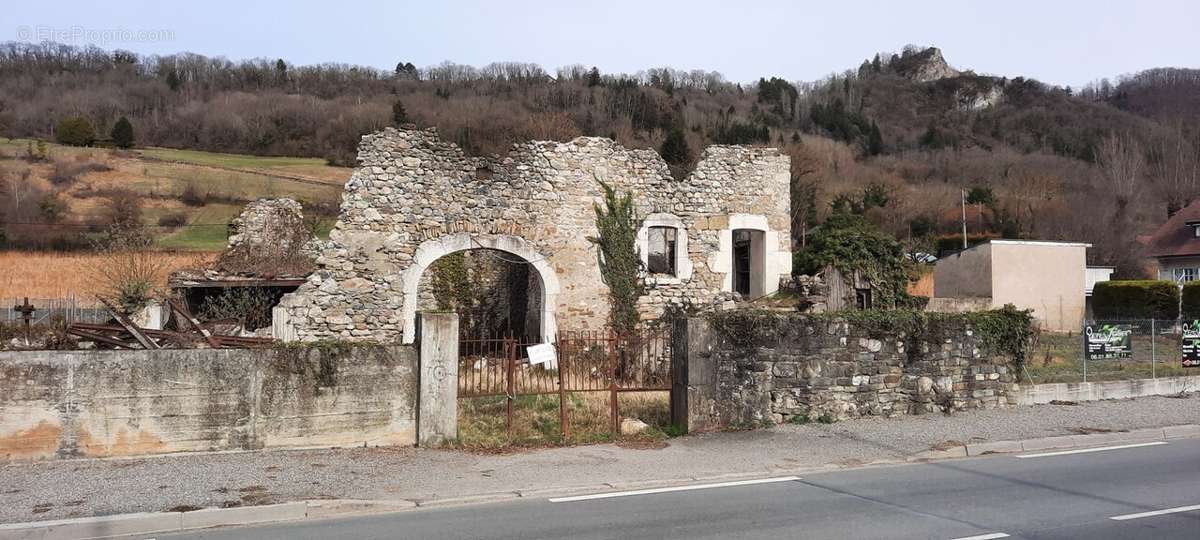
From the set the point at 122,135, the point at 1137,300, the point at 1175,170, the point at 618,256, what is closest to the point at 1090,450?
the point at 618,256

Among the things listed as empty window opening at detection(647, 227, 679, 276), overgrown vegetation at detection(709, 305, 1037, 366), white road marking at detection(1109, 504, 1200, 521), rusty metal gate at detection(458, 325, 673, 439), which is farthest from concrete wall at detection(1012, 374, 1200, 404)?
empty window opening at detection(647, 227, 679, 276)

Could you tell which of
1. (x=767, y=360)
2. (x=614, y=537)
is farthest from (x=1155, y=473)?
(x=614, y=537)

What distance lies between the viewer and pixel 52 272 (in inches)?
1419

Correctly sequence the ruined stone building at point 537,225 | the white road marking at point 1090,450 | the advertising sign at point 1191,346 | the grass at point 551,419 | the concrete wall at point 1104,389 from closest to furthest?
the white road marking at point 1090,450, the grass at point 551,419, the concrete wall at point 1104,389, the advertising sign at point 1191,346, the ruined stone building at point 537,225

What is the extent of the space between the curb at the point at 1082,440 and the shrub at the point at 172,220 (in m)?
44.2

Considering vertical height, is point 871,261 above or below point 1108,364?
above

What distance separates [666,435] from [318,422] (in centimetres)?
463

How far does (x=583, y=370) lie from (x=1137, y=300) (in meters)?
27.4

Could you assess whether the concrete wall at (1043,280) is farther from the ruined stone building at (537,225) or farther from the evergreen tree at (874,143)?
the evergreen tree at (874,143)

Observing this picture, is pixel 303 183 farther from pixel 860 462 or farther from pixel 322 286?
pixel 860 462

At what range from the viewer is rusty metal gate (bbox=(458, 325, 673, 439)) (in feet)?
37.2

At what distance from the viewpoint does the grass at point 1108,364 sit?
15.8 metres

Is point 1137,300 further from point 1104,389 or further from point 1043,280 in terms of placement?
point 1104,389

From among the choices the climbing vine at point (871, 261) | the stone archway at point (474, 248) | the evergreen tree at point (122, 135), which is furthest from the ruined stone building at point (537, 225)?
the evergreen tree at point (122, 135)
